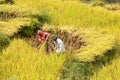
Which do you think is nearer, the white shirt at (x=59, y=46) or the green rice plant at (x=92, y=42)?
the green rice plant at (x=92, y=42)

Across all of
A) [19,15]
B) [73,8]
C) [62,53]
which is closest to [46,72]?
[62,53]

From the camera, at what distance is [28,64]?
376 centimetres

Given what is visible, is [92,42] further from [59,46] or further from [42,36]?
[42,36]

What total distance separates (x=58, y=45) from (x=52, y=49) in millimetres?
105

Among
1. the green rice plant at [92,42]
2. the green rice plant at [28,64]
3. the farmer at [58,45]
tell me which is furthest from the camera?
the farmer at [58,45]

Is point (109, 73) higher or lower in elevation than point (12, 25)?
lower

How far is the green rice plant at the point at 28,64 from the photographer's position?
3469 mm

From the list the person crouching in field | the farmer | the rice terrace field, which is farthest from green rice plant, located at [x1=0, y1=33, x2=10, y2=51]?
the farmer

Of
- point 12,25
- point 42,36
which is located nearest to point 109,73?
point 42,36

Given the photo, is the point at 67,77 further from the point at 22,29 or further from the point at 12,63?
the point at 22,29

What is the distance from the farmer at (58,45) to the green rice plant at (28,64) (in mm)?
143

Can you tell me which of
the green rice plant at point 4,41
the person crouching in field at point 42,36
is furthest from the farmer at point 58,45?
the green rice plant at point 4,41

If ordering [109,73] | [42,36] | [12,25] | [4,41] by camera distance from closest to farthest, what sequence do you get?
[109,73]
[4,41]
[42,36]
[12,25]

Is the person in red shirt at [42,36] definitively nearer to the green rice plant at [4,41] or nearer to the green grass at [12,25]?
the green grass at [12,25]
